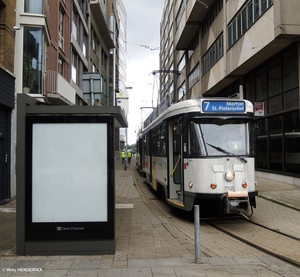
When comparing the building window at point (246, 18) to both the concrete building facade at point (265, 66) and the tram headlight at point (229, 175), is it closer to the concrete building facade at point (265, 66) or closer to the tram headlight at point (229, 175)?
the concrete building facade at point (265, 66)

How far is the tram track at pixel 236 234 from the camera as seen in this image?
19.5ft

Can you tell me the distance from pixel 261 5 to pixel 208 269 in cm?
1421

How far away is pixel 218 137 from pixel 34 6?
33.8ft

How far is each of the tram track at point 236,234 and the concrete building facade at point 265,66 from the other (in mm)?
4053

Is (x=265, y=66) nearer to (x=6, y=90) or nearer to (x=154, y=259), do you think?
(x=6, y=90)

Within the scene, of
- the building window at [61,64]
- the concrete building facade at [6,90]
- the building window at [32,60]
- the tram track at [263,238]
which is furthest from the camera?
the building window at [61,64]

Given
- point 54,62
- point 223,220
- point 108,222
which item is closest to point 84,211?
point 108,222

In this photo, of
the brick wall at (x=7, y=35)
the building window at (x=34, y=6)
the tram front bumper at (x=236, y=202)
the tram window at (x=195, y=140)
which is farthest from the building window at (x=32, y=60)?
the tram front bumper at (x=236, y=202)

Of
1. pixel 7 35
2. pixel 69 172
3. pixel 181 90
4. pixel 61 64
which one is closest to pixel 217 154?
pixel 69 172

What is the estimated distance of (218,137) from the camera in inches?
323

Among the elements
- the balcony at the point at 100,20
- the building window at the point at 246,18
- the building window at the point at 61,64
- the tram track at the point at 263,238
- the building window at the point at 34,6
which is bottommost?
the tram track at the point at 263,238

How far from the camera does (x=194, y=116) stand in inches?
323

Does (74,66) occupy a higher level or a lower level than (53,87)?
higher

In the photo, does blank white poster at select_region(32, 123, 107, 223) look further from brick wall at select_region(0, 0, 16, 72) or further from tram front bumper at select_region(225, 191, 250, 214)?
brick wall at select_region(0, 0, 16, 72)
